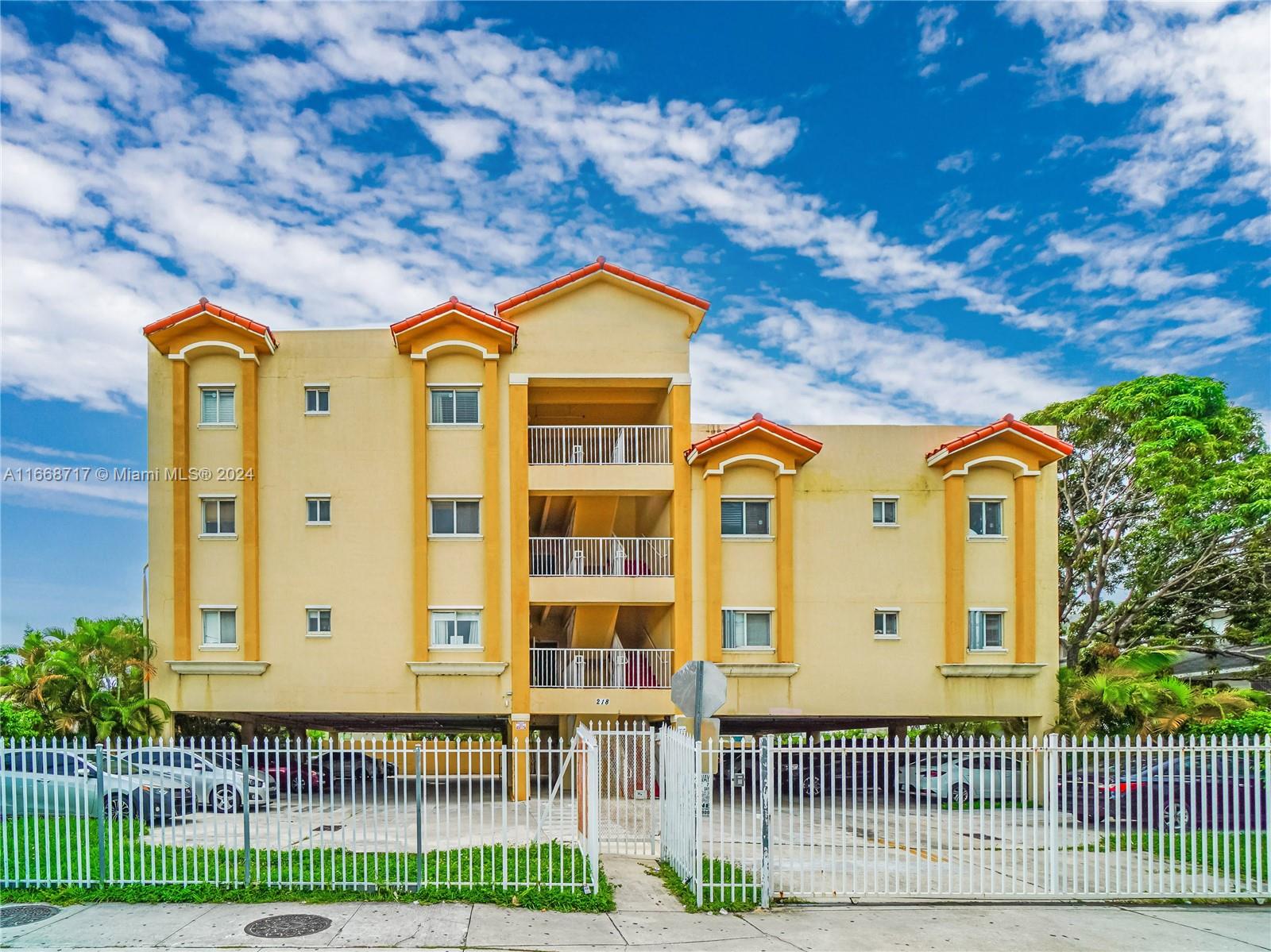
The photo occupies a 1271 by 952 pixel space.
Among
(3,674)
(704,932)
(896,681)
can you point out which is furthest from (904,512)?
(3,674)

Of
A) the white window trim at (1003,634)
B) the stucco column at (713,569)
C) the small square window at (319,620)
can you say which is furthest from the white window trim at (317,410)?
the white window trim at (1003,634)

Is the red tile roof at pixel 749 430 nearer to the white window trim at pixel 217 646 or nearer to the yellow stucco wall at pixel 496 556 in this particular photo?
the yellow stucco wall at pixel 496 556

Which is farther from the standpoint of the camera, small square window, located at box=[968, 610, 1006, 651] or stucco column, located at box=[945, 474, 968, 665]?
small square window, located at box=[968, 610, 1006, 651]

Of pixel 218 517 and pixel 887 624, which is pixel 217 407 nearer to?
pixel 218 517

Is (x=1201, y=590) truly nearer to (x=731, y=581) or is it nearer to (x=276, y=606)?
(x=731, y=581)

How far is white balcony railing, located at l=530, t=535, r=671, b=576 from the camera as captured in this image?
75.2ft

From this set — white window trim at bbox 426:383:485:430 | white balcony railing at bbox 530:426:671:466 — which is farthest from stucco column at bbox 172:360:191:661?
white balcony railing at bbox 530:426:671:466

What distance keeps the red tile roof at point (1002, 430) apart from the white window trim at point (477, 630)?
11424mm

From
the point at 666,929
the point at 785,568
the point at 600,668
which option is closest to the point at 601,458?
the point at 600,668

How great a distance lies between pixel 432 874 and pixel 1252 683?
2868cm

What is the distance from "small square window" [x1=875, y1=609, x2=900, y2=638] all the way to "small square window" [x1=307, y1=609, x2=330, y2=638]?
12920 mm

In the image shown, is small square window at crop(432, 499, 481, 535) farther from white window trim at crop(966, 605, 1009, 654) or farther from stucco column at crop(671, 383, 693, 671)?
white window trim at crop(966, 605, 1009, 654)

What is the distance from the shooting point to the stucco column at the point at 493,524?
22.4 meters

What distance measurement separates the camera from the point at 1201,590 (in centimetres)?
2978
